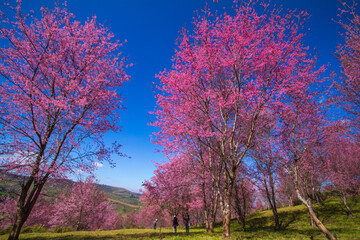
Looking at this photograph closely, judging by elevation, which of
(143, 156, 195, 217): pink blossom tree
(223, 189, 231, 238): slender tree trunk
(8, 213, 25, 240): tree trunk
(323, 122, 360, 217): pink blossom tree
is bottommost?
(8, 213, 25, 240): tree trunk

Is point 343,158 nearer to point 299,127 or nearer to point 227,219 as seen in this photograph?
point 299,127

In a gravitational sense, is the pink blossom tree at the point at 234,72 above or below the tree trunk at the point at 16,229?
above

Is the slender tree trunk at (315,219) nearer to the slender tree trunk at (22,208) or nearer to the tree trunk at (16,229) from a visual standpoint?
the slender tree trunk at (22,208)

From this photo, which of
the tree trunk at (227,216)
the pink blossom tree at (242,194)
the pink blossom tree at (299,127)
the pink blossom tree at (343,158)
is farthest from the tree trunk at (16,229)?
the pink blossom tree at (343,158)

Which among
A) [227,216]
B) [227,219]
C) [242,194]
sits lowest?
[227,219]

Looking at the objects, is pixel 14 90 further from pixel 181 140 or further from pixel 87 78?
pixel 181 140

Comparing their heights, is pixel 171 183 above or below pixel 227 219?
above

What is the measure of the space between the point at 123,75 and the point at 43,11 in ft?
21.9

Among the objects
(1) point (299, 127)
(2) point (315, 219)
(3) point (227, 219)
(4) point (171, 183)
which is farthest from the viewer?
(4) point (171, 183)

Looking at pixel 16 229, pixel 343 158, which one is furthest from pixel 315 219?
pixel 343 158

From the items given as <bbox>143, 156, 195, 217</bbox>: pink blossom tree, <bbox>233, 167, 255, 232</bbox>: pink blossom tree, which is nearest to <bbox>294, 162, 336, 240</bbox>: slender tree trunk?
<bbox>233, 167, 255, 232</bbox>: pink blossom tree

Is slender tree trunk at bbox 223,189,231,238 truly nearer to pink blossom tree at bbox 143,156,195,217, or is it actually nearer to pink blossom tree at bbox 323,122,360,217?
pink blossom tree at bbox 143,156,195,217

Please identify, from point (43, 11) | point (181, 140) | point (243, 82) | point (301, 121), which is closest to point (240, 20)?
point (243, 82)

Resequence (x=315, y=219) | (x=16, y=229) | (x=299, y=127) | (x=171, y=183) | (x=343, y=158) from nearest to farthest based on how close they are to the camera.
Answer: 1. (x=16, y=229)
2. (x=315, y=219)
3. (x=299, y=127)
4. (x=171, y=183)
5. (x=343, y=158)
